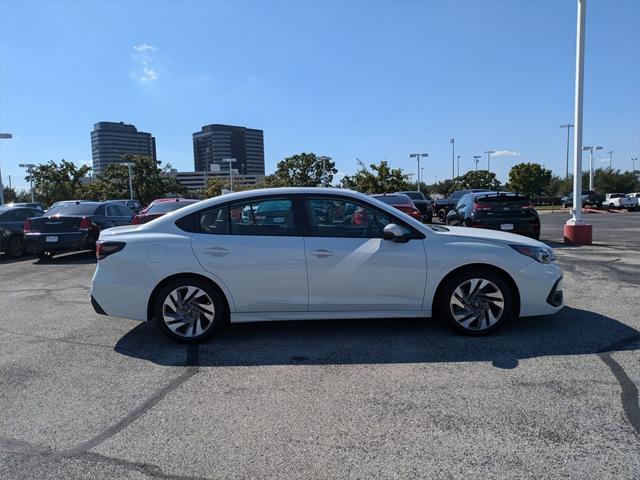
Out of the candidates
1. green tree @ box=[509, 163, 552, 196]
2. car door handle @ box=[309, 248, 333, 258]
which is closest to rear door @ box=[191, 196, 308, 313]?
car door handle @ box=[309, 248, 333, 258]

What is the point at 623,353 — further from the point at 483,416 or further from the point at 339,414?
the point at 339,414

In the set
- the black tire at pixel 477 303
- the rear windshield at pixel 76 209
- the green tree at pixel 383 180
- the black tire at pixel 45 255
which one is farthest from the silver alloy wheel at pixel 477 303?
the green tree at pixel 383 180

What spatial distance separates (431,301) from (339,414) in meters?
1.94

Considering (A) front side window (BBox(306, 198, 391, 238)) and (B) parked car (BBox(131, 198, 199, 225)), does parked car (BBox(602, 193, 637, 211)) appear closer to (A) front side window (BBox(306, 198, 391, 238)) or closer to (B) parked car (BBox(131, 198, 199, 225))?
(B) parked car (BBox(131, 198, 199, 225))

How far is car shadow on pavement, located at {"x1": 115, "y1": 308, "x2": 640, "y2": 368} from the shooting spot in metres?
4.52

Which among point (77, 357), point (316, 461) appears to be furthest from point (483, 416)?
point (77, 357)

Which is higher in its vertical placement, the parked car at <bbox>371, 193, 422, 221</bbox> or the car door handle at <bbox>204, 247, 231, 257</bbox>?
the parked car at <bbox>371, 193, 422, 221</bbox>

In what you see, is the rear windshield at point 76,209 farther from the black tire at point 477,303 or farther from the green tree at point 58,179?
the green tree at point 58,179

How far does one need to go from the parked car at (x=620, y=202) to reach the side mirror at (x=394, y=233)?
4576 cm

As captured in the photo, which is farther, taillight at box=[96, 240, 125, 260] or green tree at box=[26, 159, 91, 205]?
green tree at box=[26, 159, 91, 205]

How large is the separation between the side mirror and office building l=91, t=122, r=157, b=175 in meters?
100

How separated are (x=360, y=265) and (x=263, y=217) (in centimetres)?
112

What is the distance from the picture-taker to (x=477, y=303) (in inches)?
196

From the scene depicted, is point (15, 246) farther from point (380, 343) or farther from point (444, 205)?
point (444, 205)
